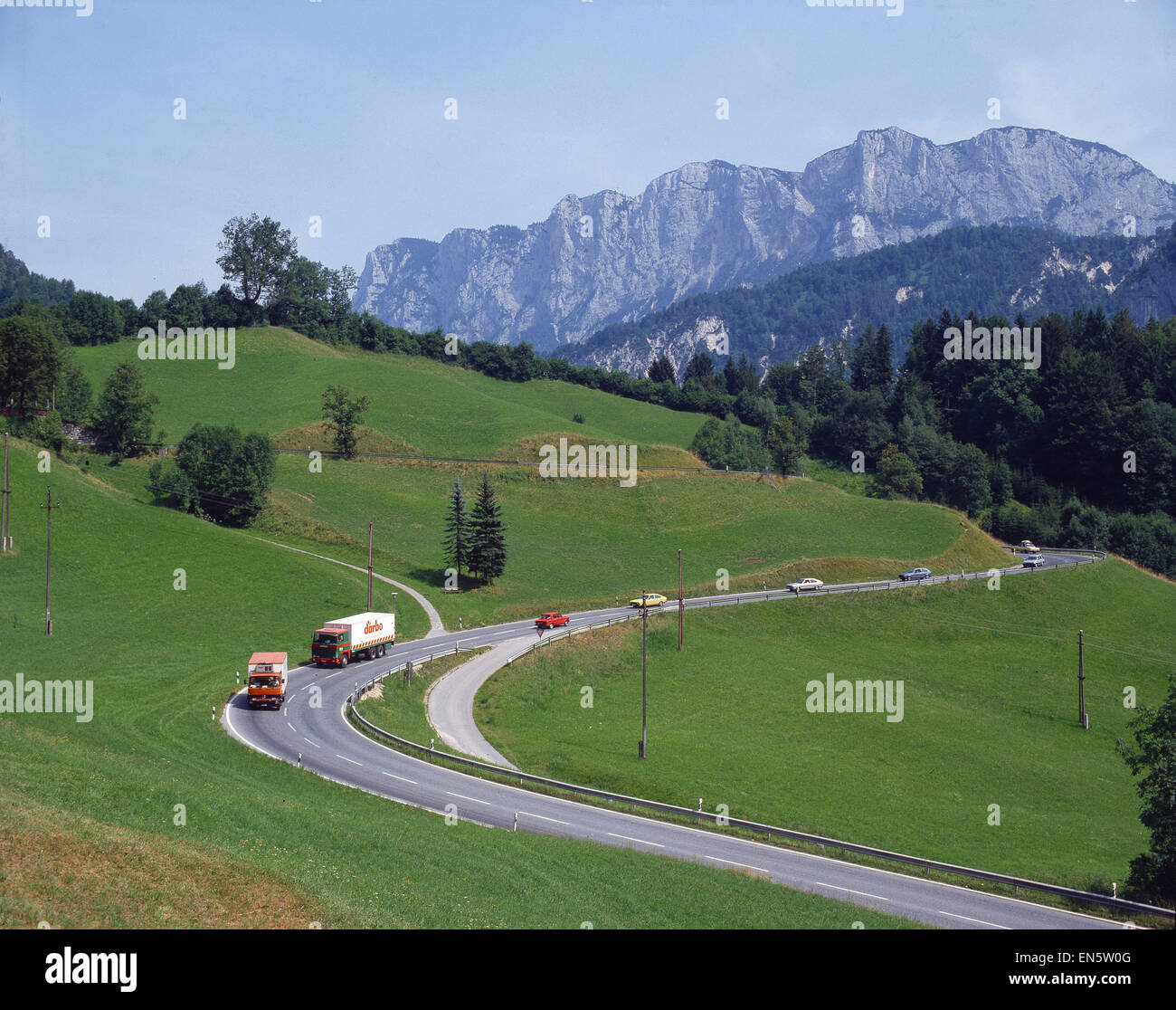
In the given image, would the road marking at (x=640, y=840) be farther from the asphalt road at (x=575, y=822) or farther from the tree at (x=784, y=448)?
the tree at (x=784, y=448)

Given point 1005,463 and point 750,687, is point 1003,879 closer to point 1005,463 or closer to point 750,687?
point 750,687

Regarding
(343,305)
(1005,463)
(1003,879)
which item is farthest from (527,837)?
(343,305)

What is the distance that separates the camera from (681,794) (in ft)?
133

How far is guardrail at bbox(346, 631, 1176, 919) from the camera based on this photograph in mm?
29453

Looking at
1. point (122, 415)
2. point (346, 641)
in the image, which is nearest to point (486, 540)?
point (346, 641)

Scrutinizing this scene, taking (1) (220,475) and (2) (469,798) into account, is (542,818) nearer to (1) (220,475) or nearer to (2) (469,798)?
(2) (469,798)

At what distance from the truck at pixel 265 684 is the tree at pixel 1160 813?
39.6 m

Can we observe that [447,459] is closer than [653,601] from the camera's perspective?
No

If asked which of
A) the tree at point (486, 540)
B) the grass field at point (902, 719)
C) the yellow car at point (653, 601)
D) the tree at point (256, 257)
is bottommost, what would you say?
the grass field at point (902, 719)

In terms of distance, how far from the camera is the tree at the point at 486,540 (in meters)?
82.3

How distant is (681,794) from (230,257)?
158014 millimetres

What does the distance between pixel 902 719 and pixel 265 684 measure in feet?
129

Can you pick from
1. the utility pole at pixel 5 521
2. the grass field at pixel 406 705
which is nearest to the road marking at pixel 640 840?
the grass field at pixel 406 705

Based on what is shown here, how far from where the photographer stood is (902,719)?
58406mm
